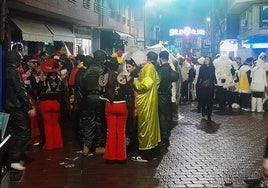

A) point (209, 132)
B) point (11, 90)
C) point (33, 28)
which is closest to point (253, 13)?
point (33, 28)

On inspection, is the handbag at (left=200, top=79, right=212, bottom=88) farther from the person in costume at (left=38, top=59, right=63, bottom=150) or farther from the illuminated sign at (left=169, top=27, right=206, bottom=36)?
the illuminated sign at (left=169, top=27, right=206, bottom=36)

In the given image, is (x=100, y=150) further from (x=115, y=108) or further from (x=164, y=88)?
(x=164, y=88)

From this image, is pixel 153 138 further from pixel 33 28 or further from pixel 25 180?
pixel 33 28

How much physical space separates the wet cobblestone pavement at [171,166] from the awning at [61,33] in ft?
28.9

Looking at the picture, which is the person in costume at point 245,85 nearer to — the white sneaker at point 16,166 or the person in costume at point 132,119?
the person in costume at point 132,119

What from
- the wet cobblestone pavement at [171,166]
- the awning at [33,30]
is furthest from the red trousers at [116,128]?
the awning at [33,30]

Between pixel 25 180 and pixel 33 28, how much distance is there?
10.6 m

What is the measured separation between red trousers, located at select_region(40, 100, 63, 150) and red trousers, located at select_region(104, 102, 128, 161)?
1.73m

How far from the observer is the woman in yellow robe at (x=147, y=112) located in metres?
8.98

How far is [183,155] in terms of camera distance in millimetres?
9945

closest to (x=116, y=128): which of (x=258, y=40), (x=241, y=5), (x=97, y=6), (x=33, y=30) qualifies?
(x=33, y=30)

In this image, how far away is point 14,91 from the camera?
827cm

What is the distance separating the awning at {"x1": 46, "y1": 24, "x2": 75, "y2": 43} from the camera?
67.4ft

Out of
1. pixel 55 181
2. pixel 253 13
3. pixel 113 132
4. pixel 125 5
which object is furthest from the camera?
pixel 125 5
